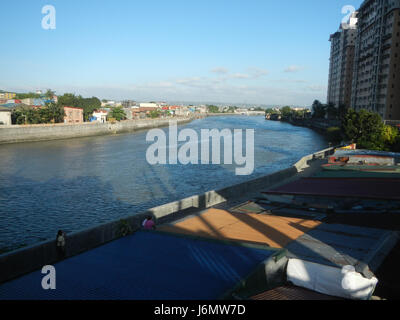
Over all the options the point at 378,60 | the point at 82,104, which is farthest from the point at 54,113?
the point at 378,60

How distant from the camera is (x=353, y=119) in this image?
4384 cm

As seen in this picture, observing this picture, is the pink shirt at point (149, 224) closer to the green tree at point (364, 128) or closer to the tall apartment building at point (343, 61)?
the green tree at point (364, 128)

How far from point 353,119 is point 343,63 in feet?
200

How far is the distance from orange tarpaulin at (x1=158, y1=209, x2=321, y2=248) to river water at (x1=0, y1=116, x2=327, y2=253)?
25.6 ft

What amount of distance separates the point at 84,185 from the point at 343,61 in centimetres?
8994

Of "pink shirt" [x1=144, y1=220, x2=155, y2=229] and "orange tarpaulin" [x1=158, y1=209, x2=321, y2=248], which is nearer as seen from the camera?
"orange tarpaulin" [x1=158, y1=209, x2=321, y2=248]

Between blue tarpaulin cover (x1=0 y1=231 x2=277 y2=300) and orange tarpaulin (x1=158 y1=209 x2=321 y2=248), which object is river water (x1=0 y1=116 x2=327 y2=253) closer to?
orange tarpaulin (x1=158 y1=209 x2=321 y2=248)

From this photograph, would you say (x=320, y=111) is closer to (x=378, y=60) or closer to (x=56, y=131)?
(x=378, y=60)

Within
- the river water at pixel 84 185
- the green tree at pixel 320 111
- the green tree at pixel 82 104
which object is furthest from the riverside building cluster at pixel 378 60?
the green tree at pixel 82 104

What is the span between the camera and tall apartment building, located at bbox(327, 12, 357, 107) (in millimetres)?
94125

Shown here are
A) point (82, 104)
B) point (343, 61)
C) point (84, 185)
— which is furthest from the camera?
point (343, 61)

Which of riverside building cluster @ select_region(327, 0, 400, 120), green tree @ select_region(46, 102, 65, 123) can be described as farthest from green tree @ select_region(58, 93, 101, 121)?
riverside building cluster @ select_region(327, 0, 400, 120)

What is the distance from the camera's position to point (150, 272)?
6.59 metres
